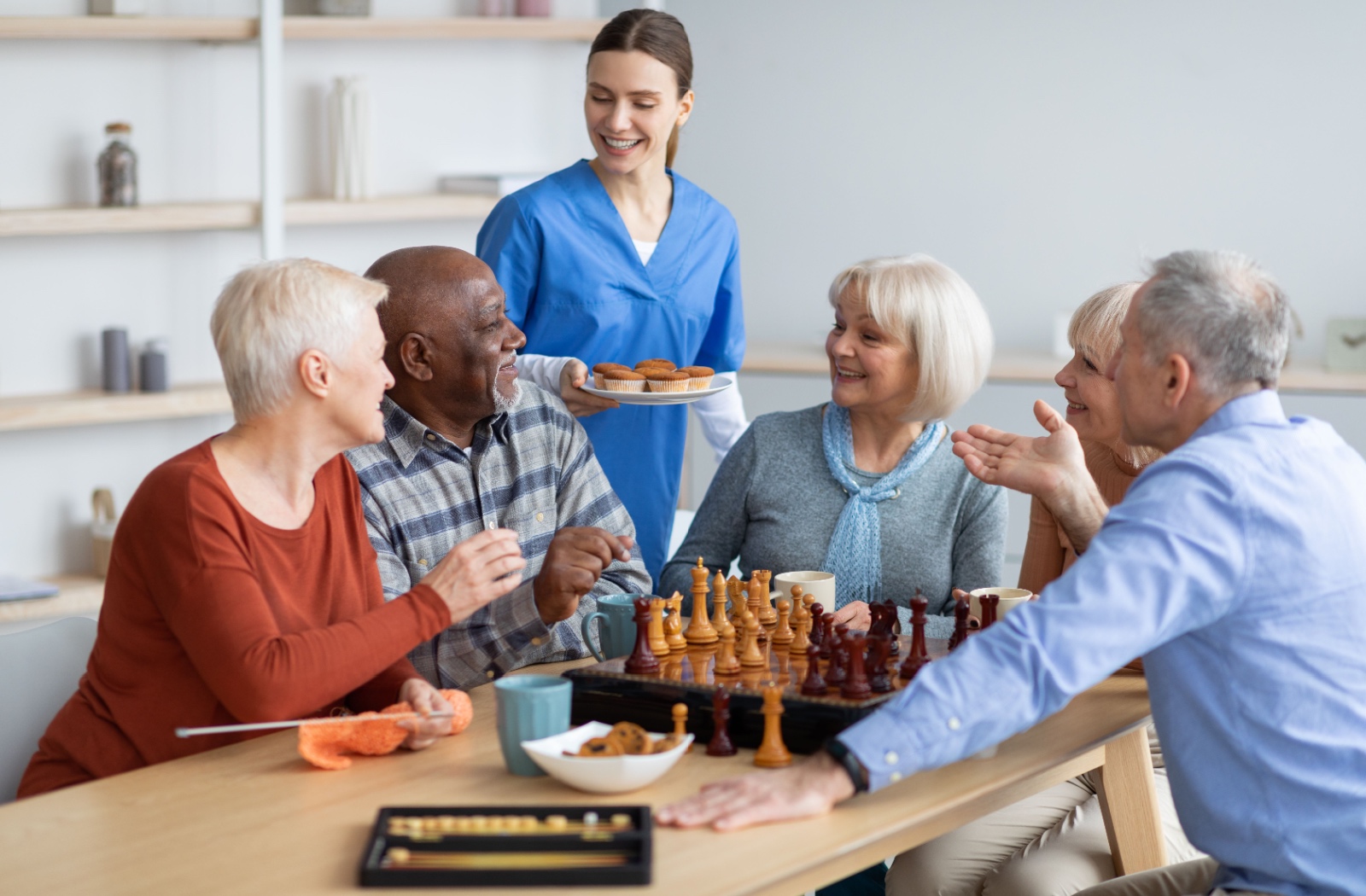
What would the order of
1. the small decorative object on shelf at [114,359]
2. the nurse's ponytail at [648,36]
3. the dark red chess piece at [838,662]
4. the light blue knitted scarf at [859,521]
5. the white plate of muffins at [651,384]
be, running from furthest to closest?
1. the small decorative object on shelf at [114,359]
2. the nurse's ponytail at [648,36]
3. the white plate of muffins at [651,384]
4. the light blue knitted scarf at [859,521]
5. the dark red chess piece at [838,662]

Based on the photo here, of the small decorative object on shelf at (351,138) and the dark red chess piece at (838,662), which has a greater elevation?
the small decorative object on shelf at (351,138)

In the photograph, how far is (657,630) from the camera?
68.2 inches

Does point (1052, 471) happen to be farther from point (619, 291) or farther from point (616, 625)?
point (619, 291)

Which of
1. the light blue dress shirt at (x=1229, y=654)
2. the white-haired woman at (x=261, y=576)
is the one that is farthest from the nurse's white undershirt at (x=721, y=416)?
the light blue dress shirt at (x=1229, y=654)

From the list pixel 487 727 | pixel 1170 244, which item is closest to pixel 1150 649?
pixel 487 727

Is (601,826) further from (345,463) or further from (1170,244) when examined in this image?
(1170,244)

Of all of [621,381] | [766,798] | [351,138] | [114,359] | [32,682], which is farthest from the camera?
[351,138]

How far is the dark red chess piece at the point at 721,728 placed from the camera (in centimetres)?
158

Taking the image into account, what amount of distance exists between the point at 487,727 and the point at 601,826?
0.37 metres

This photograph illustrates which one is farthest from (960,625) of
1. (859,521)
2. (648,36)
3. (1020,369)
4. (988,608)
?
(1020,369)

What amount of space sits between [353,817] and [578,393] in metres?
1.15

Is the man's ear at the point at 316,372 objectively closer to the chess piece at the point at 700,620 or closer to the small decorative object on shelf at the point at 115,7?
the chess piece at the point at 700,620

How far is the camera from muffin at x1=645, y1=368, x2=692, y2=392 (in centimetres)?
250

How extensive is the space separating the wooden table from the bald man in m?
0.25
